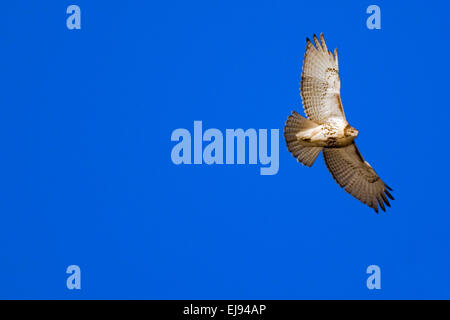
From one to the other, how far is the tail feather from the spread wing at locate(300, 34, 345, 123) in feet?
0.43

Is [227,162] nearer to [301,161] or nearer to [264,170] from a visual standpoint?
[264,170]

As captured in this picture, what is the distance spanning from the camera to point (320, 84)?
29.1 ft

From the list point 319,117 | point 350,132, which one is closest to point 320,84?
point 319,117

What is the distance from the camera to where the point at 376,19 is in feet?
35.3

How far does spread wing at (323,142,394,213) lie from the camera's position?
944cm

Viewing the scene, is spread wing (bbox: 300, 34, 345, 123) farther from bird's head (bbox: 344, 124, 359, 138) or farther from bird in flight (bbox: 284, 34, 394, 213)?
bird's head (bbox: 344, 124, 359, 138)

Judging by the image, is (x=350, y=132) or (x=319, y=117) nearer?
(x=350, y=132)

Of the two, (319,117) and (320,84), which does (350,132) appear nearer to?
(319,117)

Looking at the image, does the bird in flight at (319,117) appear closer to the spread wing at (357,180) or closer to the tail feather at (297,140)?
the tail feather at (297,140)

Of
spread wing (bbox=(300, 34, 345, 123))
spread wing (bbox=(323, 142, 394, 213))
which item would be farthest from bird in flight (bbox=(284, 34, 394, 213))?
spread wing (bbox=(323, 142, 394, 213))

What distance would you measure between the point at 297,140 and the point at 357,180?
3.44 ft

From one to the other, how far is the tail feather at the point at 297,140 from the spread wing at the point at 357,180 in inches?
14.5
